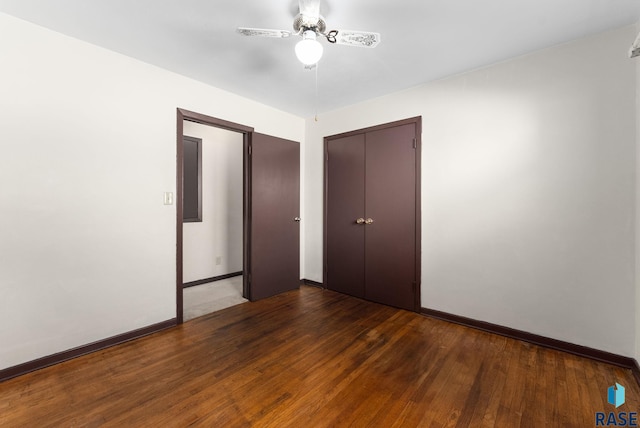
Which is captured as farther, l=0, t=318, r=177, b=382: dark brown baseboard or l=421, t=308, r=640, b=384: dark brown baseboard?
l=421, t=308, r=640, b=384: dark brown baseboard

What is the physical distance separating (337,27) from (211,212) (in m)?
3.13

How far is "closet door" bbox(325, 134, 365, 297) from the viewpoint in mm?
3422

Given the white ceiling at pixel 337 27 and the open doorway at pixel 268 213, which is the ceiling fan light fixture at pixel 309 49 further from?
the open doorway at pixel 268 213

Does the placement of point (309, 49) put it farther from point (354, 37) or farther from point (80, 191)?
point (80, 191)

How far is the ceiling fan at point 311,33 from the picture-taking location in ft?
5.36

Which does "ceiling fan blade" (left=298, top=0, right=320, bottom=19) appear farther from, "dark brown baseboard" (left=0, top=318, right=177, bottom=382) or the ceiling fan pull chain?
"dark brown baseboard" (left=0, top=318, right=177, bottom=382)

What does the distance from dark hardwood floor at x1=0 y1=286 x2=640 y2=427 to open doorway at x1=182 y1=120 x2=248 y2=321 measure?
144 centimetres

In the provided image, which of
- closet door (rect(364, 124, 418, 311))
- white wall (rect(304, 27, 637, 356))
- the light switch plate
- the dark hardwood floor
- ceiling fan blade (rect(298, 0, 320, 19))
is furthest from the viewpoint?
closet door (rect(364, 124, 418, 311))

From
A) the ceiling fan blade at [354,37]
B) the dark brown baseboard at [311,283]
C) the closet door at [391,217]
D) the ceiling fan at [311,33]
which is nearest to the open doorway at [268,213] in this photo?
the dark brown baseboard at [311,283]

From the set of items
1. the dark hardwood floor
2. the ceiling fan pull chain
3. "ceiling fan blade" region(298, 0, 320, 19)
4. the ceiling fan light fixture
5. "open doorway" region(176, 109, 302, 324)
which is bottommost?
the dark hardwood floor

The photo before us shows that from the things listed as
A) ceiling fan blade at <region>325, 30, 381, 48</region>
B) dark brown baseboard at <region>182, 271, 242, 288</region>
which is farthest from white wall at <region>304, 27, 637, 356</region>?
dark brown baseboard at <region>182, 271, 242, 288</region>

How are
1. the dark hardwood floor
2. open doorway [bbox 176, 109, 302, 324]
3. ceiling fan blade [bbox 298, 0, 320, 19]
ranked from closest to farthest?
the dark hardwood floor, ceiling fan blade [bbox 298, 0, 320, 19], open doorway [bbox 176, 109, 302, 324]

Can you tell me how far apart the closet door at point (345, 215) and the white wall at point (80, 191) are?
1.90 m

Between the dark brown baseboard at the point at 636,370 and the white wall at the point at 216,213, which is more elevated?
the white wall at the point at 216,213
